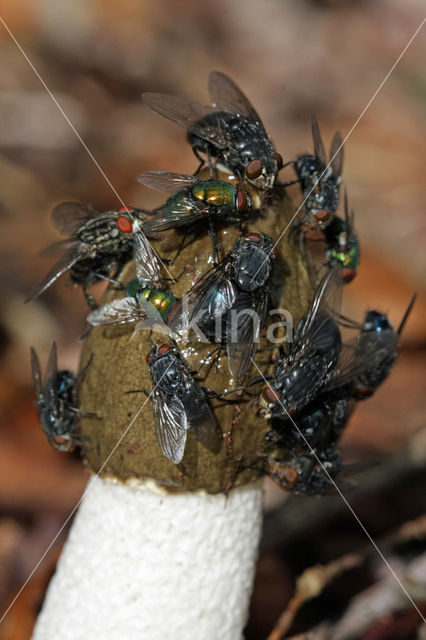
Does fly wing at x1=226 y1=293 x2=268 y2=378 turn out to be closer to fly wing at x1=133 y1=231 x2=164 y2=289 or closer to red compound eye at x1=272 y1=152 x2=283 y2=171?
fly wing at x1=133 y1=231 x2=164 y2=289

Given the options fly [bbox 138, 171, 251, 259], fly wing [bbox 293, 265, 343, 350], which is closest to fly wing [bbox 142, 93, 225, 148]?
→ fly [bbox 138, 171, 251, 259]

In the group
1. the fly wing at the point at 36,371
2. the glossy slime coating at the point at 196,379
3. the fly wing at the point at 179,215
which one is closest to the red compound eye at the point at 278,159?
A: the glossy slime coating at the point at 196,379

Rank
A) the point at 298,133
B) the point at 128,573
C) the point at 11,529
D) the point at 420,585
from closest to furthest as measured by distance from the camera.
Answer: the point at 128,573
the point at 420,585
the point at 11,529
the point at 298,133

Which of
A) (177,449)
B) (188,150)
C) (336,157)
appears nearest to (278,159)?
(336,157)

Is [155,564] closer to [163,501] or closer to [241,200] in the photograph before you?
[163,501]

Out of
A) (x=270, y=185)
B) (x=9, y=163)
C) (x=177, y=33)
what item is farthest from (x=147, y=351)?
(x=177, y=33)

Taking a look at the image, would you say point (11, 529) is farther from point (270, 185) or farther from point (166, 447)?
point (270, 185)
